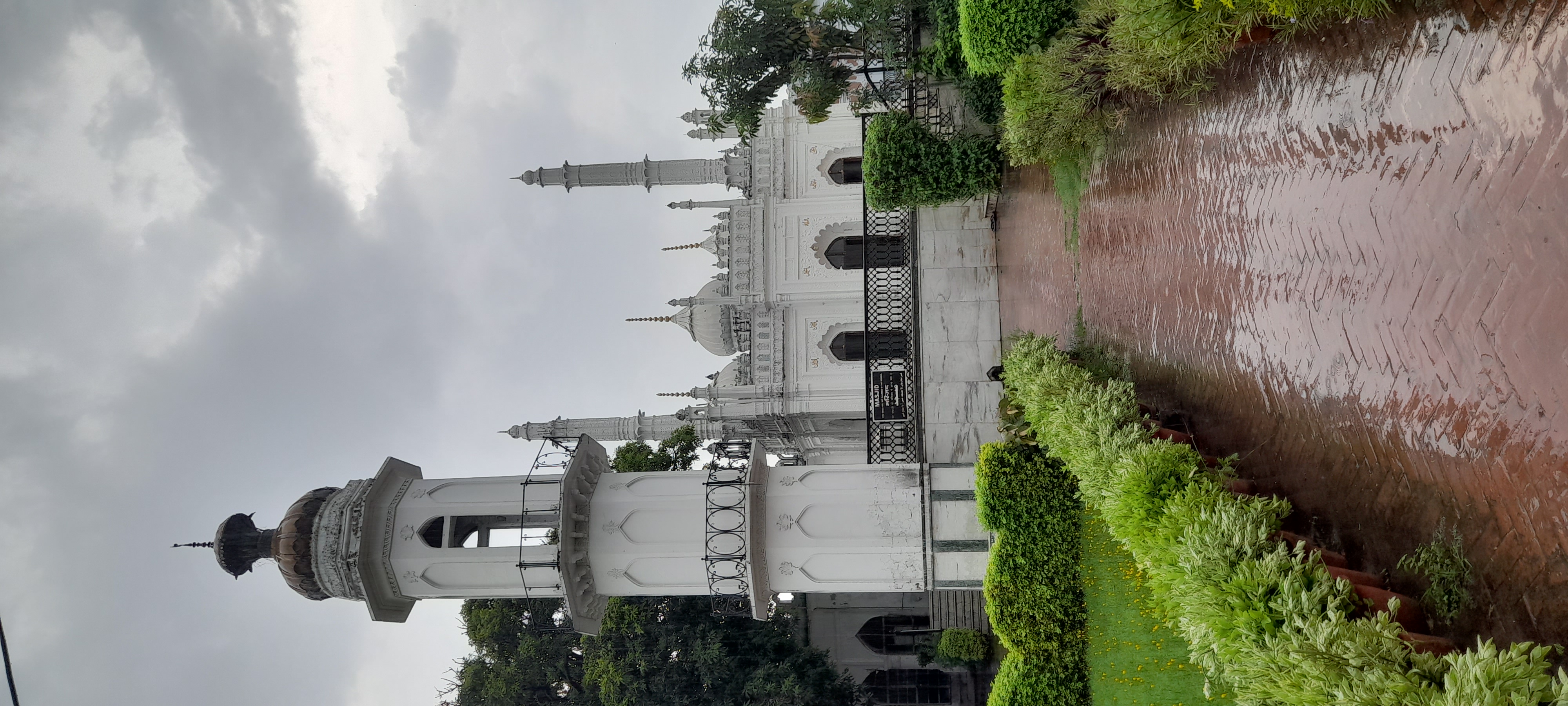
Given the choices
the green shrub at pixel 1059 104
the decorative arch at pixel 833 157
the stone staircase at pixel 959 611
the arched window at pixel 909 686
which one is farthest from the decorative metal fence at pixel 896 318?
the arched window at pixel 909 686

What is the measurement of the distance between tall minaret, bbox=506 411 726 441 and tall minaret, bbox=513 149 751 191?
6964 millimetres

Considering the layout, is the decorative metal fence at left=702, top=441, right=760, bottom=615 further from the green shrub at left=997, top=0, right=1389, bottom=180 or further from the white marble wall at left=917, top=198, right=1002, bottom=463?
the green shrub at left=997, top=0, right=1389, bottom=180

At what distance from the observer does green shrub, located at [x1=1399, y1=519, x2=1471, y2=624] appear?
5.77 m

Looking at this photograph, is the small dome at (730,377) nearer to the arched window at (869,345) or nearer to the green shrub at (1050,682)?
the arched window at (869,345)

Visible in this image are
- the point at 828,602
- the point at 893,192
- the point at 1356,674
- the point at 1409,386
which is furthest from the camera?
the point at 828,602

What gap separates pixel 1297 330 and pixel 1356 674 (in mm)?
3709

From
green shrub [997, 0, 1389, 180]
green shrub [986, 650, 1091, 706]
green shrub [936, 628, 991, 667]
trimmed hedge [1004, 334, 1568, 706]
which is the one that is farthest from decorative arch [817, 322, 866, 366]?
trimmed hedge [1004, 334, 1568, 706]

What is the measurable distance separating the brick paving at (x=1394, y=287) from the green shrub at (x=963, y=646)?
55.4 ft

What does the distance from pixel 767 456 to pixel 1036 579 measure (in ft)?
21.2

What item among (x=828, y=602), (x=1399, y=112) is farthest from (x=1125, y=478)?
(x=828, y=602)

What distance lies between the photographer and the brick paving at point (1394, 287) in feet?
17.5

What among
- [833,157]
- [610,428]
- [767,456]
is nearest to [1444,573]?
[767,456]

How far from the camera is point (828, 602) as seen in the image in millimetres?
32000

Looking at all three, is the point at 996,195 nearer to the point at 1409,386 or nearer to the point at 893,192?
the point at 893,192
